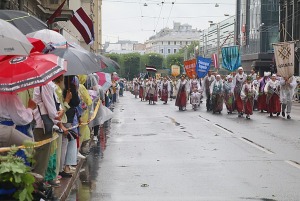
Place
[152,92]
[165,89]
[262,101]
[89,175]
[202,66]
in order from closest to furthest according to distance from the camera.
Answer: [89,175], [262,101], [202,66], [152,92], [165,89]

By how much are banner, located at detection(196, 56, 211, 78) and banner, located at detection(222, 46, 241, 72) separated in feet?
7.93

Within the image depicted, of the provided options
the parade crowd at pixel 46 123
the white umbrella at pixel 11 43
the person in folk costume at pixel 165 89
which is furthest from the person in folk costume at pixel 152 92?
the white umbrella at pixel 11 43

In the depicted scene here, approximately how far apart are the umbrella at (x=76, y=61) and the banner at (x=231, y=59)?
A: 28892 mm

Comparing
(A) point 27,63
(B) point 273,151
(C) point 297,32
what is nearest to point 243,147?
A: (B) point 273,151

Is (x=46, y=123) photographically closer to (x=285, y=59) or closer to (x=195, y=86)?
(x=285, y=59)

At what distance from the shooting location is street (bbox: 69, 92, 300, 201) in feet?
28.2

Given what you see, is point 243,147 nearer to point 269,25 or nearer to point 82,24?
point 82,24

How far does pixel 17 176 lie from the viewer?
5.83m

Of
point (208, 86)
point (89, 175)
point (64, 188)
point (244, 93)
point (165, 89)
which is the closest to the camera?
point (64, 188)

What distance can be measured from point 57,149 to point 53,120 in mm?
775

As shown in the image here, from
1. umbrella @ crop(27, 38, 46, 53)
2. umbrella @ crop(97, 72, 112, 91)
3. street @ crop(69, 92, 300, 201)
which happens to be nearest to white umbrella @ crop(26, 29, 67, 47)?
umbrella @ crop(27, 38, 46, 53)

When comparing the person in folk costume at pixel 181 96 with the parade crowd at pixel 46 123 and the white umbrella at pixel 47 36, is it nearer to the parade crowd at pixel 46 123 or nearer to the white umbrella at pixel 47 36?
the parade crowd at pixel 46 123

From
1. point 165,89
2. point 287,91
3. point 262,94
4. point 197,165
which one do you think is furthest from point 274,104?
point 165,89

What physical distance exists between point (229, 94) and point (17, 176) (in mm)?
20993
